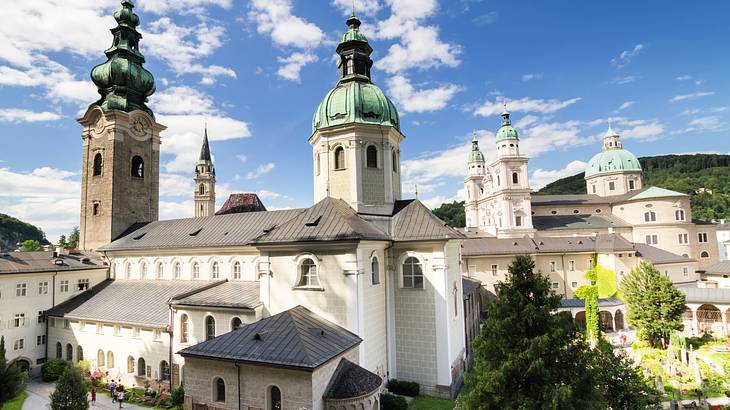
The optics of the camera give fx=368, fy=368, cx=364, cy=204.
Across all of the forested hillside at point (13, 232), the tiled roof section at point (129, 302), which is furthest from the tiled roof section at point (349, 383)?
the forested hillside at point (13, 232)

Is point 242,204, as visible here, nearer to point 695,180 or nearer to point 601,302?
point 601,302

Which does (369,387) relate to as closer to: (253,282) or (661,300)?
(253,282)

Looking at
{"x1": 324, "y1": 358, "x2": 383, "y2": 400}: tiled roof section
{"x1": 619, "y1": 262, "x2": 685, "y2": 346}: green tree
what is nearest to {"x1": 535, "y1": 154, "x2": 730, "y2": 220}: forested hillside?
{"x1": 619, "y1": 262, "x2": 685, "y2": 346}: green tree

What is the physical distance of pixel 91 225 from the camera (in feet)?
100

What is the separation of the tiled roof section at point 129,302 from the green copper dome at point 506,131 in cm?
4888

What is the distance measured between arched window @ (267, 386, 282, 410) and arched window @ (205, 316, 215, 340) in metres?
8.12

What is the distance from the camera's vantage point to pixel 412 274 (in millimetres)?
18422

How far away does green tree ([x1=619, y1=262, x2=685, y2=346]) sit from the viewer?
29.6m

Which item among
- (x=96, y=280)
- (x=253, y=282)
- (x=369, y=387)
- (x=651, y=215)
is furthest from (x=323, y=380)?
(x=651, y=215)

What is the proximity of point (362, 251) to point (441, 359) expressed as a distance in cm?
647

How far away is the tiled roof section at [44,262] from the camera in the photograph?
2417 centimetres

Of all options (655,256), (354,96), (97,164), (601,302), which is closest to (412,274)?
(354,96)

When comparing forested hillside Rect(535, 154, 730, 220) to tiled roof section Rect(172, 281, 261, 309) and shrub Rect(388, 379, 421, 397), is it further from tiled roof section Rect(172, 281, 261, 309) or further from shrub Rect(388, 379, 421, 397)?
tiled roof section Rect(172, 281, 261, 309)

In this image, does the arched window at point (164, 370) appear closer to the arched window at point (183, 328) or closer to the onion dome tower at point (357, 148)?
the arched window at point (183, 328)
